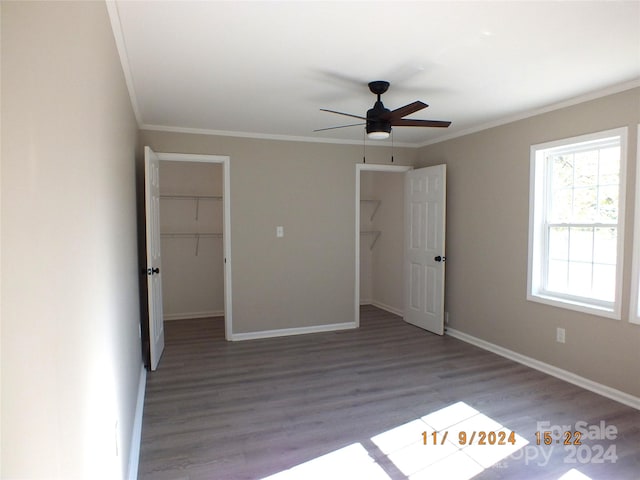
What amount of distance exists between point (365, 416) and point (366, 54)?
8.24 feet

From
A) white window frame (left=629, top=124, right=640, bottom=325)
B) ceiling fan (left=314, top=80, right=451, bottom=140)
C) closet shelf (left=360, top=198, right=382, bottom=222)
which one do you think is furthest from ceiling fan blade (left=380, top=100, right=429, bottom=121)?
closet shelf (left=360, top=198, right=382, bottom=222)

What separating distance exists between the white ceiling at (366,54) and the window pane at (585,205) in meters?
0.84

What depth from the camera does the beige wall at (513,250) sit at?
3037 mm

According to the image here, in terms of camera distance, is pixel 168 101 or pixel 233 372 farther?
pixel 233 372

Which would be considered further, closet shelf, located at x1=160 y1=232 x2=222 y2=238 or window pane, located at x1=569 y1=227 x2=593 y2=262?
closet shelf, located at x1=160 y1=232 x2=222 y2=238

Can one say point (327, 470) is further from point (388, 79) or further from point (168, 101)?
point (168, 101)

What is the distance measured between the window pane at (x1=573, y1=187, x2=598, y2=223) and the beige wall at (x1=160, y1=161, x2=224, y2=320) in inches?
177

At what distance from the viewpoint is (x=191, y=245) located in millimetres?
5734

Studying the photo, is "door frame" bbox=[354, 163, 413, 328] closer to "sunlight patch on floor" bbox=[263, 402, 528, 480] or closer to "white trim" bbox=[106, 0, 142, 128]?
"sunlight patch on floor" bbox=[263, 402, 528, 480]

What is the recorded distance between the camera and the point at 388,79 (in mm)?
2857

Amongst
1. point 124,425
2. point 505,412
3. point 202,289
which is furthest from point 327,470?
point 202,289

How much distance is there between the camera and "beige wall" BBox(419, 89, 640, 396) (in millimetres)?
3037

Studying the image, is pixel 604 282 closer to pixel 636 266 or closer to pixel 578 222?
pixel 636 266

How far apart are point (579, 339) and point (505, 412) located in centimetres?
108
